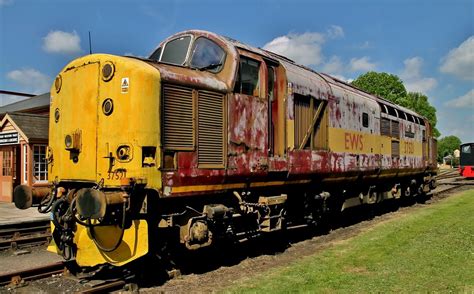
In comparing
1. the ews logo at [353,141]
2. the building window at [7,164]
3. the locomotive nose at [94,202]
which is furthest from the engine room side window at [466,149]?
the locomotive nose at [94,202]

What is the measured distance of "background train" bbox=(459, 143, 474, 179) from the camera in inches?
1375

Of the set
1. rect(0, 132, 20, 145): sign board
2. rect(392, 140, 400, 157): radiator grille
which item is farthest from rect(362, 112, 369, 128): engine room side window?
rect(0, 132, 20, 145): sign board

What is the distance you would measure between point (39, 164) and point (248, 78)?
46.9 feet

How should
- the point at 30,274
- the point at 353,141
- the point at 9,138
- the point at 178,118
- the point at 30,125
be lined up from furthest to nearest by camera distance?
1. the point at 9,138
2. the point at 30,125
3. the point at 353,141
4. the point at 30,274
5. the point at 178,118

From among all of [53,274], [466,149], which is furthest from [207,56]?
[466,149]

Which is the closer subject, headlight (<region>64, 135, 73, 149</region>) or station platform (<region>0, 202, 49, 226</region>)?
headlight (<region>64, 135, 73, 149</region>)

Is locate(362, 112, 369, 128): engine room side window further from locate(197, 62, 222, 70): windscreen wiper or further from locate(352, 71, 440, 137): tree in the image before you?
locate(352, 71, 440, 137): tree

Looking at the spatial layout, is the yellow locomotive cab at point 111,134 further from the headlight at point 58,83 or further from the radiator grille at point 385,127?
the radiator grille at point 385,127

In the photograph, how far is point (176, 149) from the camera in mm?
6715

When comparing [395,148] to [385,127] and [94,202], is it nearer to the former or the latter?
[385,127]

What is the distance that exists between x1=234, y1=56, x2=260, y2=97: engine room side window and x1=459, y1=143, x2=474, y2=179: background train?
32059mm

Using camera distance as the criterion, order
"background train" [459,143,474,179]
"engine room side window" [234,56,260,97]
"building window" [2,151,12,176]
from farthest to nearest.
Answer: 1. "background train" [459,143,474,179]
2. "building window" [2,151,12,176]
3. "engine room side window" [234,56,260,97]

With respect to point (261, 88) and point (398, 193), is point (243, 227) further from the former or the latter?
point (398, 193)

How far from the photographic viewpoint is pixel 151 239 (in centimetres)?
691
